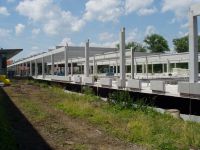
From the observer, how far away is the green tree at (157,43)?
12225 centimetres

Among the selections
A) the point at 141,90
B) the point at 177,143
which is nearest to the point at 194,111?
the point at 141,90

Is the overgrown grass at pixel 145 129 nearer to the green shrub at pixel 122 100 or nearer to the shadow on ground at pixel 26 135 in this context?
the green shrub at pixel 122 100

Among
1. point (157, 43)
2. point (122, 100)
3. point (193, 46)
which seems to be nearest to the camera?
point (122, 100)

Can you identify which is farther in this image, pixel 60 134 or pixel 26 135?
pixel 60 134

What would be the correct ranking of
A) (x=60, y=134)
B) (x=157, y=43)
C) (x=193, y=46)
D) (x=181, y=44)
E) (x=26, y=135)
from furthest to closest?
(x=157, y=43) < (x=181, y=44) < (x=193, y=46) < (x=60, y=134) < (x=26, y=135)

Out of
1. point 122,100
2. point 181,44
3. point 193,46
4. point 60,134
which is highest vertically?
point 181,44

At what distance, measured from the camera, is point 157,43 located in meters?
123

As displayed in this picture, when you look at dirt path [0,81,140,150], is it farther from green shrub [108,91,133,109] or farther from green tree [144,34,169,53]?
green tree [144,34,169,53]

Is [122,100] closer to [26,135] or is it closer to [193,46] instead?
[193,46]

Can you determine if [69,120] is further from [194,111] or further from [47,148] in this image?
[194,111]

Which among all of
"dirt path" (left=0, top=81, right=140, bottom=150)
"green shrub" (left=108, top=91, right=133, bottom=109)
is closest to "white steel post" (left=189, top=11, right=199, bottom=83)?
"green shrub" (left=108, top=91, right=133, bottom=109)

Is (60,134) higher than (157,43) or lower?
lower

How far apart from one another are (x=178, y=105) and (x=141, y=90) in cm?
382

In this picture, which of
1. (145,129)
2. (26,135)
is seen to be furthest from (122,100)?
(26,135)
